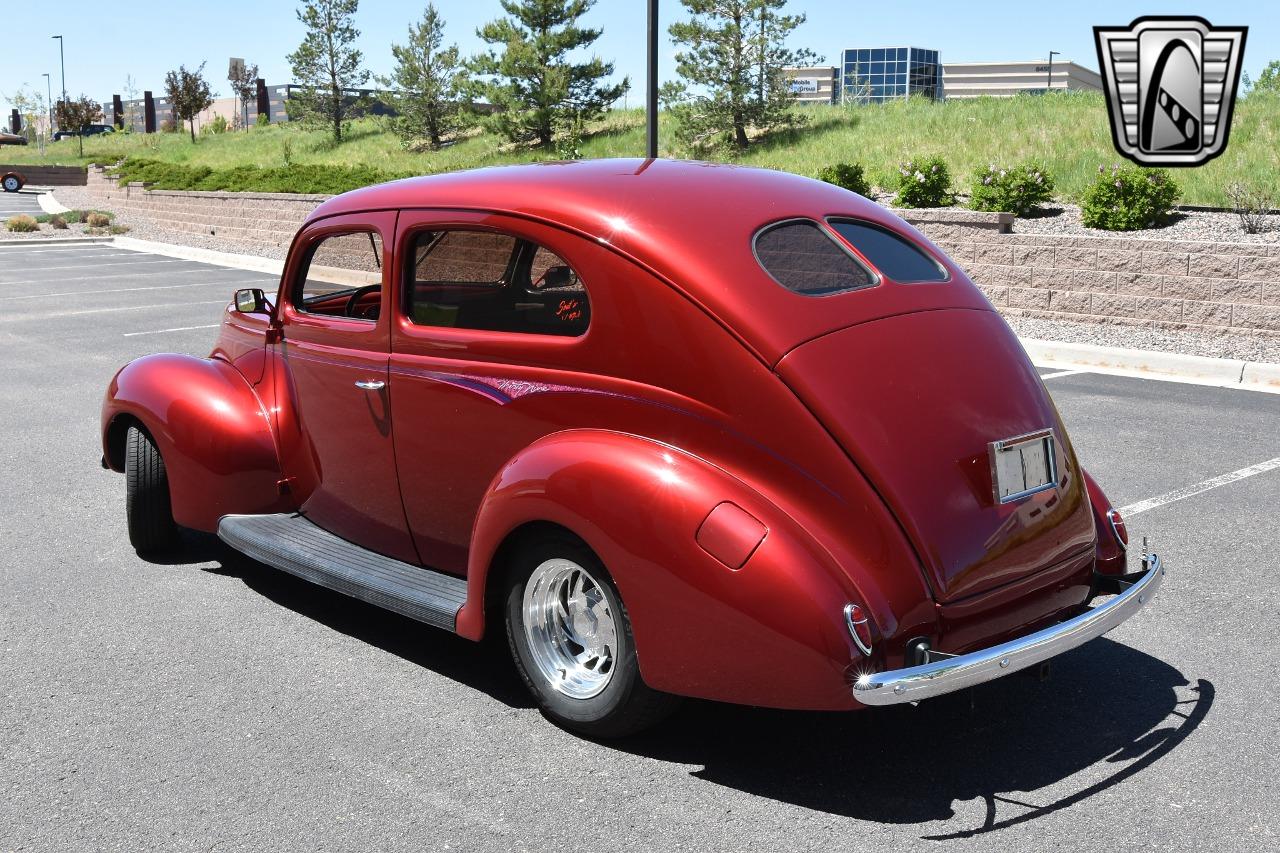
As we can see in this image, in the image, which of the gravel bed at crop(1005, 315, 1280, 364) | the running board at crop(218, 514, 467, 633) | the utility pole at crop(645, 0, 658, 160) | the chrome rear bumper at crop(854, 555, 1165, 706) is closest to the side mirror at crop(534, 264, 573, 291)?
the running board at crop(218, 514, 467, 633)

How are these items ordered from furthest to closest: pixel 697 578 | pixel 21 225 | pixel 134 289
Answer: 1. pixel 21 225
2. pixel 134 289
3. pixel 697 578

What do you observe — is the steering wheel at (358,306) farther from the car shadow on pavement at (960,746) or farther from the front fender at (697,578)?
the car shadow on pavement at (960,746)

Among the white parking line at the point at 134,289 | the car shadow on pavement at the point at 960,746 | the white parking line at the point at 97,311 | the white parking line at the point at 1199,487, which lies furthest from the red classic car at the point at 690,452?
the white parking line at the point at 134,289

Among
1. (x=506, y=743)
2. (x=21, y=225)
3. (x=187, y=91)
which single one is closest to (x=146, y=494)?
(x=506, y=743)

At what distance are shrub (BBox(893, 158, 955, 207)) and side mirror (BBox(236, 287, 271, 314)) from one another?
1203cm

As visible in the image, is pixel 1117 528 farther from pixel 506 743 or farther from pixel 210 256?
pixel 210 256

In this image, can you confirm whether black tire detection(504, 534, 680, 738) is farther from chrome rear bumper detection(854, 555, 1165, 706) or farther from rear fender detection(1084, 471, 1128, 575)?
rear fender detection(1084, 471, 1128, 575)

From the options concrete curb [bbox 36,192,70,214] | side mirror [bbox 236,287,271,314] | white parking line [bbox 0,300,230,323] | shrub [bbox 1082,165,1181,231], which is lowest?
white parking line [bbox 0,300,230,323]

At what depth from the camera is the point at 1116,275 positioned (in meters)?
13.5

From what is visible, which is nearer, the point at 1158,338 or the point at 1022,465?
the point at 1022,465

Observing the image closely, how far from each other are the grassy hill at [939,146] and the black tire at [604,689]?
45.1ft

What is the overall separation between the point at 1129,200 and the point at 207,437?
12300mm

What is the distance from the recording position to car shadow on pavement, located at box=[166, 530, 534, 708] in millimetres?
4629

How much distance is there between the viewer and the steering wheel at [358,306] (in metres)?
4.93
